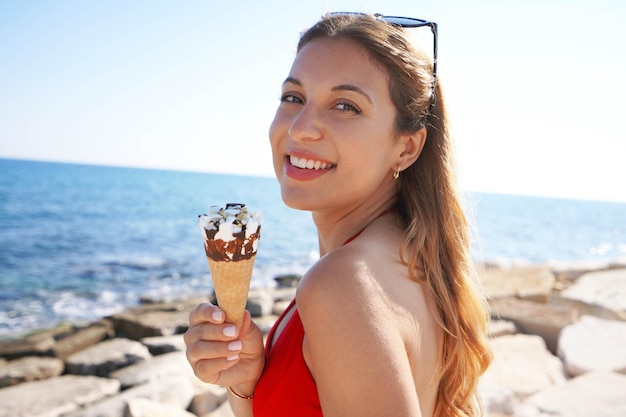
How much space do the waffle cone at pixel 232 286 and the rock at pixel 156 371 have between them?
410 centimetres

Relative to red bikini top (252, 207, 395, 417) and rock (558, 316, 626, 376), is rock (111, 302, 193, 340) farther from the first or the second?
red bikini top (252, 207, 395, 417)

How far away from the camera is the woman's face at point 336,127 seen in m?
1.83

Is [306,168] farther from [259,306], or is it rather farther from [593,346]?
[259,306]

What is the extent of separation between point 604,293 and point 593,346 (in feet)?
15.2

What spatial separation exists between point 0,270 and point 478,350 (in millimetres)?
18212

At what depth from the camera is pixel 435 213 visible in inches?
81.0

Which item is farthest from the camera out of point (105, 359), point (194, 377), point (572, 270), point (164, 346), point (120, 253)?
point (120, 253)

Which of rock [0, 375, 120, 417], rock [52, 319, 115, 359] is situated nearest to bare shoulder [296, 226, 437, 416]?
rock [0, 375, 120, 417]

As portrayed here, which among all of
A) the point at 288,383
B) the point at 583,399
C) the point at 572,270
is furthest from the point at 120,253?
the point at 288,383

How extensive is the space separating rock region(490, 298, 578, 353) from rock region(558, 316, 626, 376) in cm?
25

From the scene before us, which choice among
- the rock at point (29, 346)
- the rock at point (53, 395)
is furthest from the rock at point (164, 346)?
the rock at point (29, 346)

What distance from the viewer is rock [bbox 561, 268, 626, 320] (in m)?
8.67

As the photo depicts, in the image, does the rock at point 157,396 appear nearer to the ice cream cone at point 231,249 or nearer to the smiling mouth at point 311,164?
the ice cream cone at point 231,249

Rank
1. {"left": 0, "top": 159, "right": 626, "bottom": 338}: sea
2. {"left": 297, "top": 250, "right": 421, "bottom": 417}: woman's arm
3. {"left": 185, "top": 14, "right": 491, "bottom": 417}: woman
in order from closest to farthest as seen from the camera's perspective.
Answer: {"left": 297, "top": 250, "right": 421, "bottom": 417}: woman's arm, {"left": 185, "top": 14, "right": 491, "bottom": 417}: woman, {"left": 0, "top": 159, "right": 626, "bottom": 338}: sea
